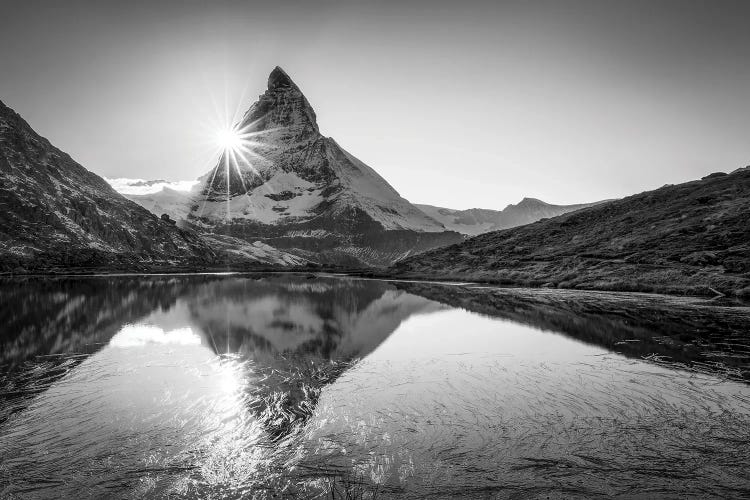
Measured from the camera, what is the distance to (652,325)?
30828mm

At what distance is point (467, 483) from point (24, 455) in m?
10.7

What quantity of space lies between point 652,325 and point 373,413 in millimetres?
27304

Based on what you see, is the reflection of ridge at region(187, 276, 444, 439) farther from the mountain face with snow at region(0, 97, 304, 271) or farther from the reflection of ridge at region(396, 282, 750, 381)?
the mountain face with snow at region(0, 97, 304, 271)

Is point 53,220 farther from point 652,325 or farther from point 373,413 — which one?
point 652,325

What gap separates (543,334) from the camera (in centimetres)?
2900

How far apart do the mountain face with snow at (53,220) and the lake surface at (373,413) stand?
139 m

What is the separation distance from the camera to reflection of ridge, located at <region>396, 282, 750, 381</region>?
68.0 feet

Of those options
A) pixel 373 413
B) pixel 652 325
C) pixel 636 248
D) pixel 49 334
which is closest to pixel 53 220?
pixel 49 334

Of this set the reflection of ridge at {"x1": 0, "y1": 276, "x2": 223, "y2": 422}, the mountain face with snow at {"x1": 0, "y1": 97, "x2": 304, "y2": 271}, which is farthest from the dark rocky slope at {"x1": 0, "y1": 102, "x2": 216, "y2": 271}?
the reflection of ridge at {"x1": 0, "y1": 276, "x2": 223, "y2": 422}

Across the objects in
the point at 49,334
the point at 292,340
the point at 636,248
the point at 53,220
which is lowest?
the point at 292,340

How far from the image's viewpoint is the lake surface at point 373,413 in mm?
9023

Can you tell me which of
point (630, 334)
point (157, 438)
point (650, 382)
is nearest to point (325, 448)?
point (157, 438)

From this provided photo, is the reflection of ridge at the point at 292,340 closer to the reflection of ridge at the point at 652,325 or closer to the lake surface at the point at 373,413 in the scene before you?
the lake surface at the point at 373,413

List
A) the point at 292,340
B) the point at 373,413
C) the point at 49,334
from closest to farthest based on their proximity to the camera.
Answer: the point at 373,413 → the point at 49,334 → the point at 292,340
